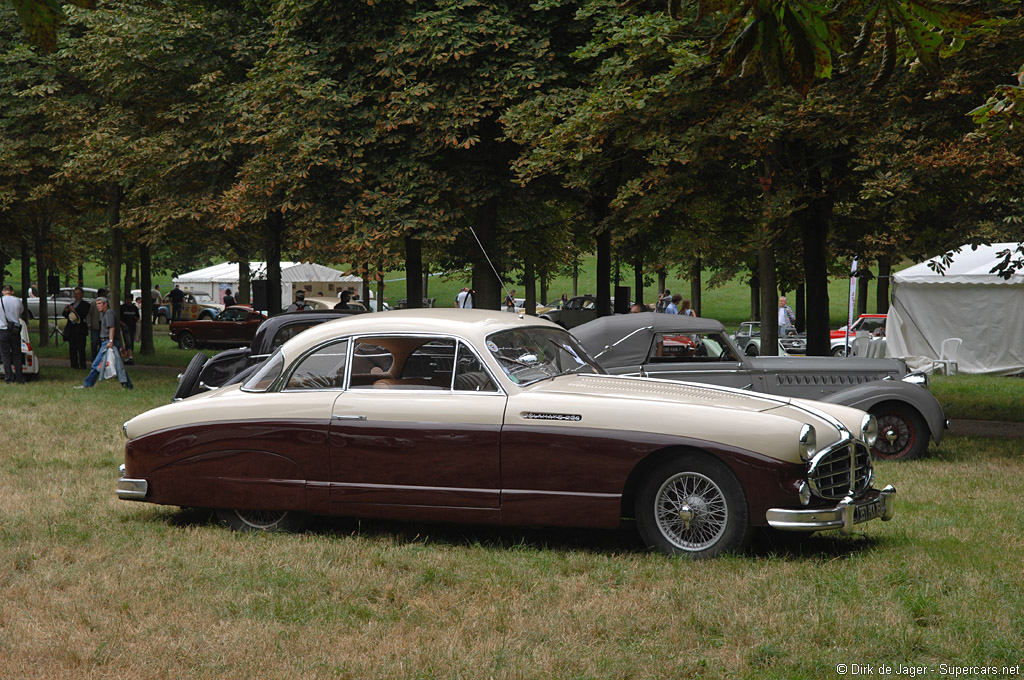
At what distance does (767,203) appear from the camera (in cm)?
1538

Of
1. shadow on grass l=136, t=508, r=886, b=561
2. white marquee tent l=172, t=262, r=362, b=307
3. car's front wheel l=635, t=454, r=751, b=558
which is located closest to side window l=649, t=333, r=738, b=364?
shadow on grass l=136, t=508, r=886, b=561

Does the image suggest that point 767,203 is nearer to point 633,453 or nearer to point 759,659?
point 633,453

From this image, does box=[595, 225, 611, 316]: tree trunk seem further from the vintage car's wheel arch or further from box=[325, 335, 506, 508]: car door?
the vintage car's wheel arch

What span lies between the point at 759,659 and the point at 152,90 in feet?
67.8

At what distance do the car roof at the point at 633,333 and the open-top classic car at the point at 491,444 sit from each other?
12.7 ft

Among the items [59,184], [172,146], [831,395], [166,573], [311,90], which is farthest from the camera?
[59,184]

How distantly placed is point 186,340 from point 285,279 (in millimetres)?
19164

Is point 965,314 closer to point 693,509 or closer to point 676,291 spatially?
point 693,509

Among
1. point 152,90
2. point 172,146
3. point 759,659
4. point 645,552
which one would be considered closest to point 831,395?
point 645,552

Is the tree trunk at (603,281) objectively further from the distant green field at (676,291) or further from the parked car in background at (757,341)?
the distant green field at (676,291)

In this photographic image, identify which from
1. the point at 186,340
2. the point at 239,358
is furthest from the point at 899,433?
the point at 186,340

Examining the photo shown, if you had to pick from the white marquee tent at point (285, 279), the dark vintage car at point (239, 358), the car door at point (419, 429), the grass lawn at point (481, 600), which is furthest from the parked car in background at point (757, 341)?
the white marquee tent at point (285, 279)

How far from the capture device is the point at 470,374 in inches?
285

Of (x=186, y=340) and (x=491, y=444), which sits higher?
(x=491, y=444)
